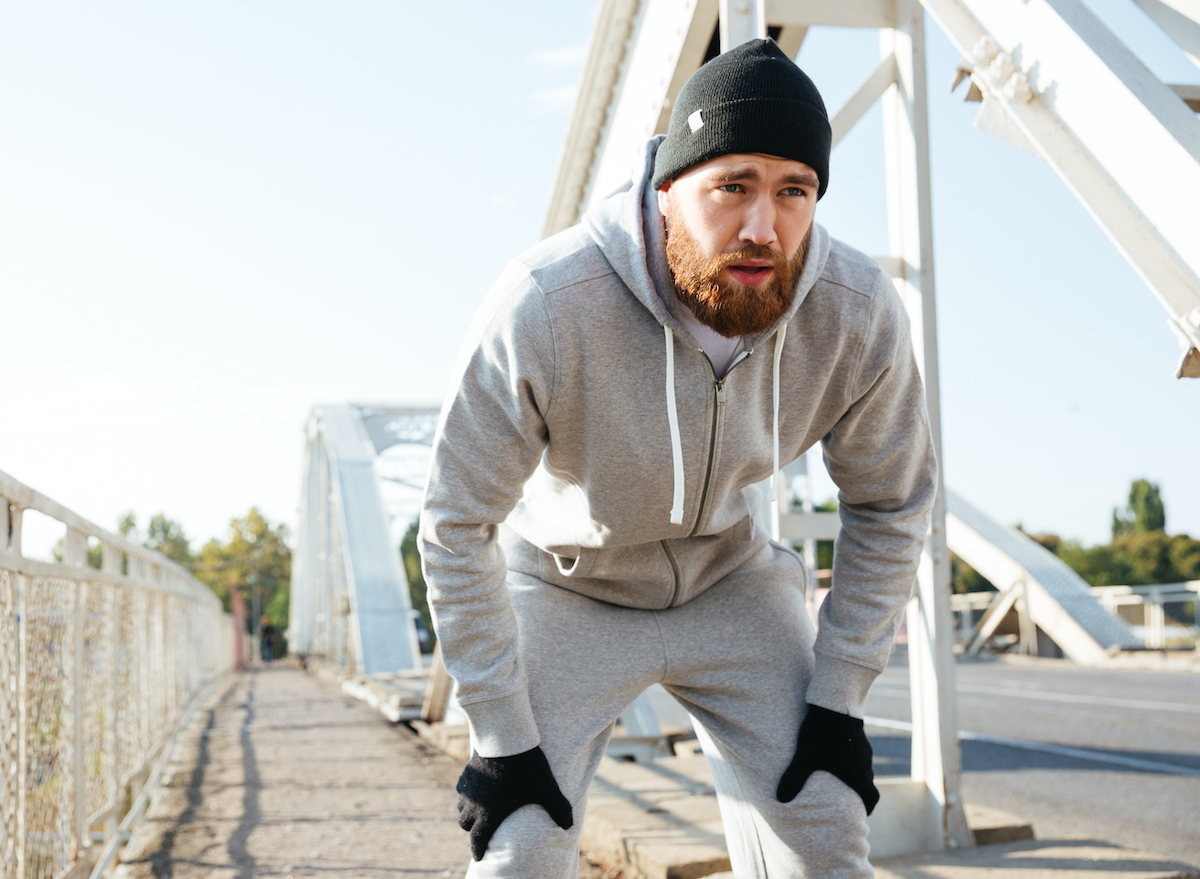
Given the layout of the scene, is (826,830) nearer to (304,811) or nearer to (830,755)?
(830,755)

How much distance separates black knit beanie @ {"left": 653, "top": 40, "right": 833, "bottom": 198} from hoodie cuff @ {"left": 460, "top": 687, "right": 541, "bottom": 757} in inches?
36.9

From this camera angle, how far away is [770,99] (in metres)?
1.56

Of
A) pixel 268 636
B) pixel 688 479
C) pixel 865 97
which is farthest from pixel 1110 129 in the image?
pixel 268 636

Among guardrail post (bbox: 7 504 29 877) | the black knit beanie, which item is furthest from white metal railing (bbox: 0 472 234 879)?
the black knit beanie

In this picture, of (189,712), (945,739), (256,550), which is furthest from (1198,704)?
(256,550)

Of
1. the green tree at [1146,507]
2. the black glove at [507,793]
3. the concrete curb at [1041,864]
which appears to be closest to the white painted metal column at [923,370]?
the concrete curb at [1041,864]

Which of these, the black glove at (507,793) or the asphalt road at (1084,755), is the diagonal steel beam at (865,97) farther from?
the asphalt road at (1084,755)

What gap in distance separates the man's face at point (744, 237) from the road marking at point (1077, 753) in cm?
459

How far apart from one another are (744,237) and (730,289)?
0.27 ft

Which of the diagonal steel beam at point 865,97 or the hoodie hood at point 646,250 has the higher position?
the diagonal steel beam at point 865,97

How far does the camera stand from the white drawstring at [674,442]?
64.2 inches

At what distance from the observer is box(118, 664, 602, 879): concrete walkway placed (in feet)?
11.3

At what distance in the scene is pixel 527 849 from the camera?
160 cm

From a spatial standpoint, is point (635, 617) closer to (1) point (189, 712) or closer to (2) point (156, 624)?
(2) point (156, 624)
